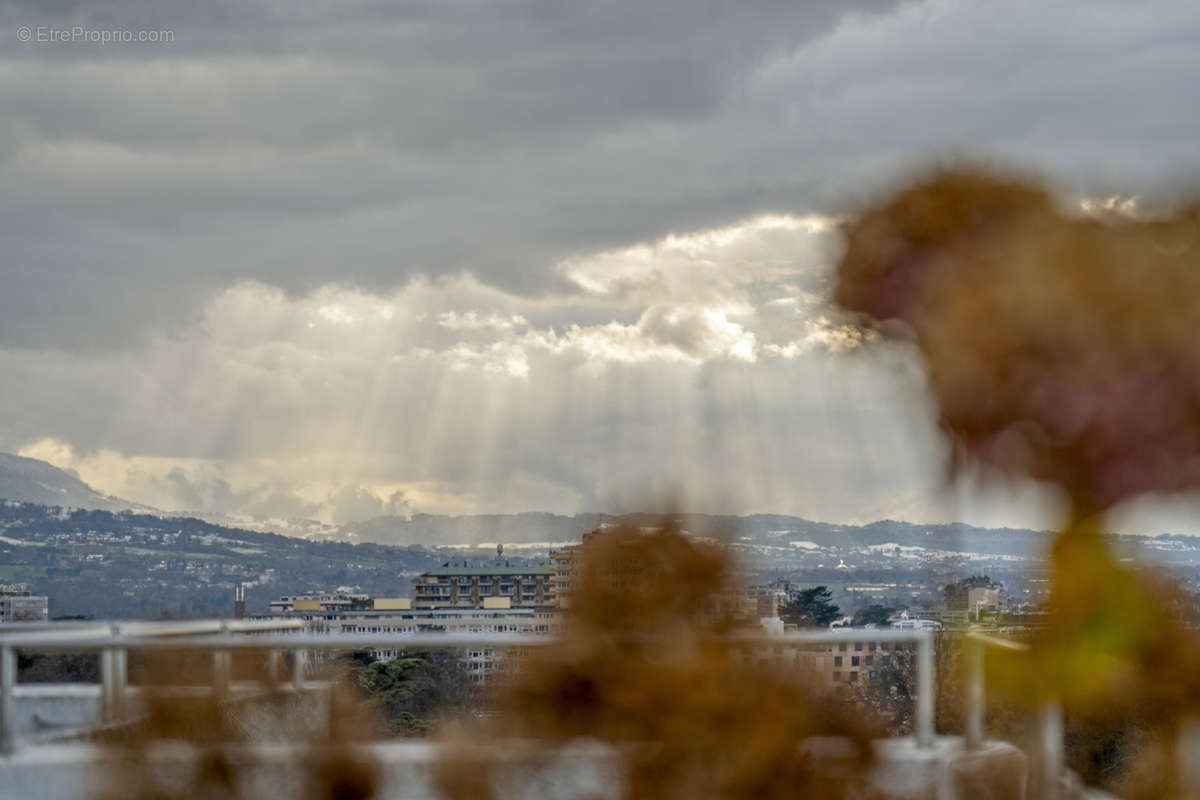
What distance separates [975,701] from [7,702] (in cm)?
304

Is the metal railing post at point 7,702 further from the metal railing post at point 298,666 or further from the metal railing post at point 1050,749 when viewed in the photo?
the metal railing post at point 1050,749

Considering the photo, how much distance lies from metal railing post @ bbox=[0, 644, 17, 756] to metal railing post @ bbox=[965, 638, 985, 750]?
106 inches

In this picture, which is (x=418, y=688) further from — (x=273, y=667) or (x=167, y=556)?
(x=167, y=556)

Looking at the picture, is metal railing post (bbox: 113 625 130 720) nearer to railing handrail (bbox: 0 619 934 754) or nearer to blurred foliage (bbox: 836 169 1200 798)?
railing handrail (bbox: 0 619 934 754)

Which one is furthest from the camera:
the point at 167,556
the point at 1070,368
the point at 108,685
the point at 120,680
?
the point at 167,556

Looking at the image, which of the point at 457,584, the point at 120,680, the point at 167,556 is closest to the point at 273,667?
the point at 120,680

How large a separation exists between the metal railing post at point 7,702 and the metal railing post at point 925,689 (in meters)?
2.57

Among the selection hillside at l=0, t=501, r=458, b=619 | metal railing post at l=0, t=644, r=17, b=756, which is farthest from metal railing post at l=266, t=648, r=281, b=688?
hillside at l=0, t=501, r=458, b=619

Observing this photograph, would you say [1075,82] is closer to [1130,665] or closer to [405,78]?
[1130,665]

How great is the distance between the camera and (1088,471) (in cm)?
169

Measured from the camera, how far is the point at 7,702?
4.07 m

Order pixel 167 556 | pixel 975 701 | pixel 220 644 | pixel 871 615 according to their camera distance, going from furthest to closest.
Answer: pixel 167 556 < pixel 871 615 < pixel 220 644 < pixel 975 701

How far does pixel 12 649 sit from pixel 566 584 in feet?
10.2

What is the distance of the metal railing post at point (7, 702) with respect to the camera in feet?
12.4
